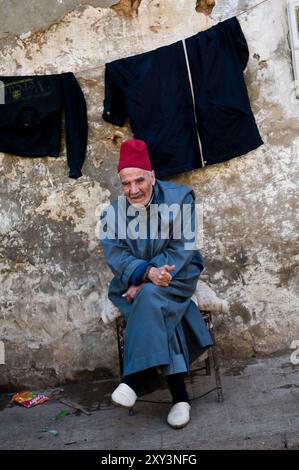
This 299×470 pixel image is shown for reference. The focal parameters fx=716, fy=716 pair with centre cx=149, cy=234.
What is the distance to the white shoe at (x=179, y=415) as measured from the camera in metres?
3.98

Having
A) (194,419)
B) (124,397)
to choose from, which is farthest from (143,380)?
(194,419)

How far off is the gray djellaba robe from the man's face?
83 millimetres

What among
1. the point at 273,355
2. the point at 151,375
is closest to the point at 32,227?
the point at 151,375

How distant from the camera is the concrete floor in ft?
12.4

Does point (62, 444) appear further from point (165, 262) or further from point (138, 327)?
point (165, 262)

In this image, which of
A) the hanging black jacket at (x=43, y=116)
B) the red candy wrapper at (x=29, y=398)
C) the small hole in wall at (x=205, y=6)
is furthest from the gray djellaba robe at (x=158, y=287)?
the small hole in wall at (x=205, y=6)

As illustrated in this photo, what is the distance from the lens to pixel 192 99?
15.6ft

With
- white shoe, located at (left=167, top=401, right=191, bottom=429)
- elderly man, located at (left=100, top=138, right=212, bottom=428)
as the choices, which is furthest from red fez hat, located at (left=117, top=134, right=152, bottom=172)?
white shoe, located at (left=167, top=401, right=191, bottom=429)

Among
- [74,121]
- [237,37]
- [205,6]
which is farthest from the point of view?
[74,121]

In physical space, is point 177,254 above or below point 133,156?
below

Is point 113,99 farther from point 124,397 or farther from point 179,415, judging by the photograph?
point 179,415

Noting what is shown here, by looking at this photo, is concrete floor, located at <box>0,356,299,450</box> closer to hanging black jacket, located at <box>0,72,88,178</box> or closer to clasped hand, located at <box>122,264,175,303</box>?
clasped hand, located at <box>122,264,175,303</box>

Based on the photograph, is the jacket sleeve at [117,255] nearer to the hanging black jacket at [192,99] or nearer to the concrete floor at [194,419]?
the hanging black jacket at [192,99]

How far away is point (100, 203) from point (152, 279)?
3.67ft
